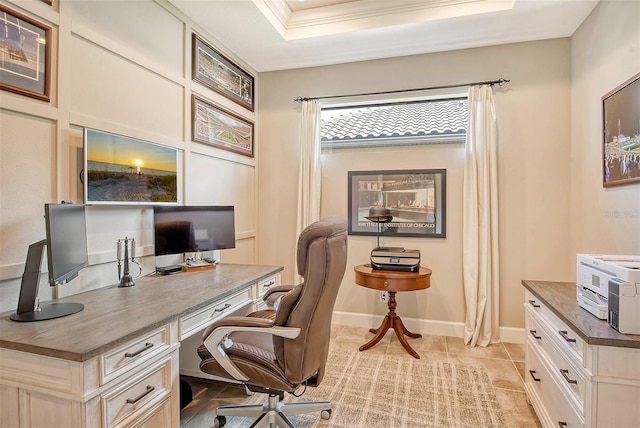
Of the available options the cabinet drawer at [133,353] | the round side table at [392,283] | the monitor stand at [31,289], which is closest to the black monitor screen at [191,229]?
the monitor stand at [31,289]

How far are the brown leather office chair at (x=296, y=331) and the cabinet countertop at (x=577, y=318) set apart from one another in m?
1.07

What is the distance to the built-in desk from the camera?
1.10 m

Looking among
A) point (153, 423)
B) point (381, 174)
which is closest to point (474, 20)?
point (381, 174)

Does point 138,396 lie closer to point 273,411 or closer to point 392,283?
point 273,411

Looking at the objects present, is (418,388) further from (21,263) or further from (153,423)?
(21,263)

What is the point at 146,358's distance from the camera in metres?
1.34

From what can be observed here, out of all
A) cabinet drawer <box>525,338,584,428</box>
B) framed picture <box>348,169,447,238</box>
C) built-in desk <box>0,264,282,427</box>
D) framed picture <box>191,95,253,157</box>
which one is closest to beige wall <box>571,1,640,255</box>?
cabinet drawer <box>525,338,584,428</box>

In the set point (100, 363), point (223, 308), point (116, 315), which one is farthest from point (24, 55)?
point (223, 308)

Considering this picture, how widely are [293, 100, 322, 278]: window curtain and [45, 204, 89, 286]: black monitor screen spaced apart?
217 cm

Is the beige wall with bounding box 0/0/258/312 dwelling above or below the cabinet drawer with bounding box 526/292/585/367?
above

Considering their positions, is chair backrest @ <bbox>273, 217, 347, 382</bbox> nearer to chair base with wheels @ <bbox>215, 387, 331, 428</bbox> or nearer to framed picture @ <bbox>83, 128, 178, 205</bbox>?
chair base with wheels @ <bbox>215, 387, 331, 428</bbox>

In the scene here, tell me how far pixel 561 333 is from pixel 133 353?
1954mm

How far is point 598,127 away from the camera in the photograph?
2.51m

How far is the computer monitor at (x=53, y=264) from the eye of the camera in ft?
4.43
